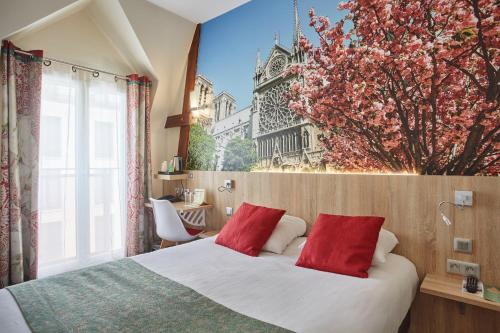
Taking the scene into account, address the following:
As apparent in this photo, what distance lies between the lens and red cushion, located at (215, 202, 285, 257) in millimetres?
2352

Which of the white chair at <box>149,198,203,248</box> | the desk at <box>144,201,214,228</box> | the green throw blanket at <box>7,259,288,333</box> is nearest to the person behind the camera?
the green throw blanket at <box>7,259,288,333</box>

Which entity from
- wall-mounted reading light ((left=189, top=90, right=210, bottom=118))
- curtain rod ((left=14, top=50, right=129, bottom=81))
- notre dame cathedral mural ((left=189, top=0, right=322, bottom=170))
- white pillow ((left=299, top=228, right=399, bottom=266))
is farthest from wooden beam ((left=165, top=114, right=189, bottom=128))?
white pillow ((left=299, top=228, right=399, bottom=266))

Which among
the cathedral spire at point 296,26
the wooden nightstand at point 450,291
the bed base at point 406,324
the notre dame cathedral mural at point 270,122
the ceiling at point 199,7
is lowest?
the bed base at point 406,324

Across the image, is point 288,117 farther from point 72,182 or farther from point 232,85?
point 72,182

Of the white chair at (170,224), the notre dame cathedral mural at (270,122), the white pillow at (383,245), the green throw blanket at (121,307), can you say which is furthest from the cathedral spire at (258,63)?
the green throw blanket at (121,307)

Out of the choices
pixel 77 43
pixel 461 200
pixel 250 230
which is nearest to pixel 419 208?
pixel 461 200

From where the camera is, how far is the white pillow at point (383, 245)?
1.97m

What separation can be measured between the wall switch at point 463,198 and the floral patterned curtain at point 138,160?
316 cm

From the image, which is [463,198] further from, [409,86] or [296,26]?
[296,26]

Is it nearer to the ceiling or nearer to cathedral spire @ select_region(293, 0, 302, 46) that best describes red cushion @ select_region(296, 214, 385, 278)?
cathedral spire @ select_region(293, 0, 302, 46)

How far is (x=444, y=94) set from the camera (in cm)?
201

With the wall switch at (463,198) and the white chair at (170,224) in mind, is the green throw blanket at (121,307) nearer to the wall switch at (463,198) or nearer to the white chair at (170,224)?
the white chair at (170,224)

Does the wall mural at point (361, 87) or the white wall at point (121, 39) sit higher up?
the white wall at point (121, 39)

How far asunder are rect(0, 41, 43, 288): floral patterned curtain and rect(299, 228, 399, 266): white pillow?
293 cm
